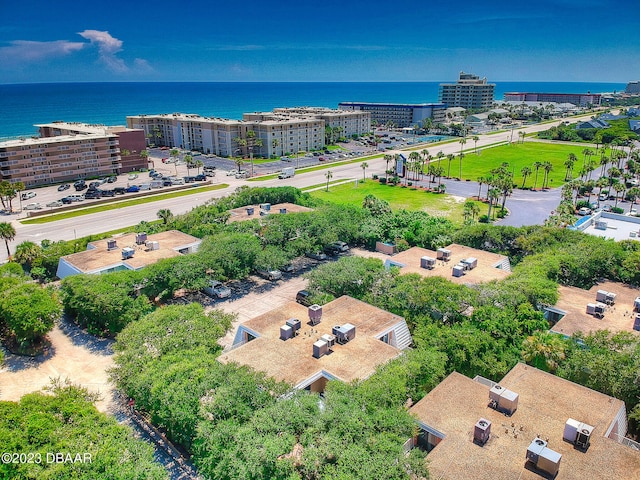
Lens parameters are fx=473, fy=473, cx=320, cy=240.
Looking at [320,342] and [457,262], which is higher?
[320,342]

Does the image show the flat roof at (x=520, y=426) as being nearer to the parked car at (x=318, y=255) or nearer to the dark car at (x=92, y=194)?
the parked car at (x=318, y=255)

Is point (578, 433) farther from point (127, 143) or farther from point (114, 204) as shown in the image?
point (127, 143)

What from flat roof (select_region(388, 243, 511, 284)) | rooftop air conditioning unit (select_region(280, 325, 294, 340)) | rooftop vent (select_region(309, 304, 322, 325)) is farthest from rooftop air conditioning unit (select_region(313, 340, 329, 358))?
flat roof (select_region(388, 243, 511, 284))

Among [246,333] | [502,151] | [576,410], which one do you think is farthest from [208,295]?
[502,151]

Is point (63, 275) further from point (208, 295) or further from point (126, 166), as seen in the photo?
point (126, 166)

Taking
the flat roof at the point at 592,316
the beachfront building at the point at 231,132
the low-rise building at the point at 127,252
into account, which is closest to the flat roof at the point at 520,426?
the flat roof at the point at 592,316

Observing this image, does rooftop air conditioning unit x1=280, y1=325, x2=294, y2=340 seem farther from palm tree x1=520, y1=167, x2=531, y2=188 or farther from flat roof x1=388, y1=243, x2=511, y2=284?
palm tree x1=520, y1=167, x2=531, y2=188

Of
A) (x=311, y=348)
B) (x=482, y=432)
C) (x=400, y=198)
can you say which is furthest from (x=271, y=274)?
(x=400, y=198)
